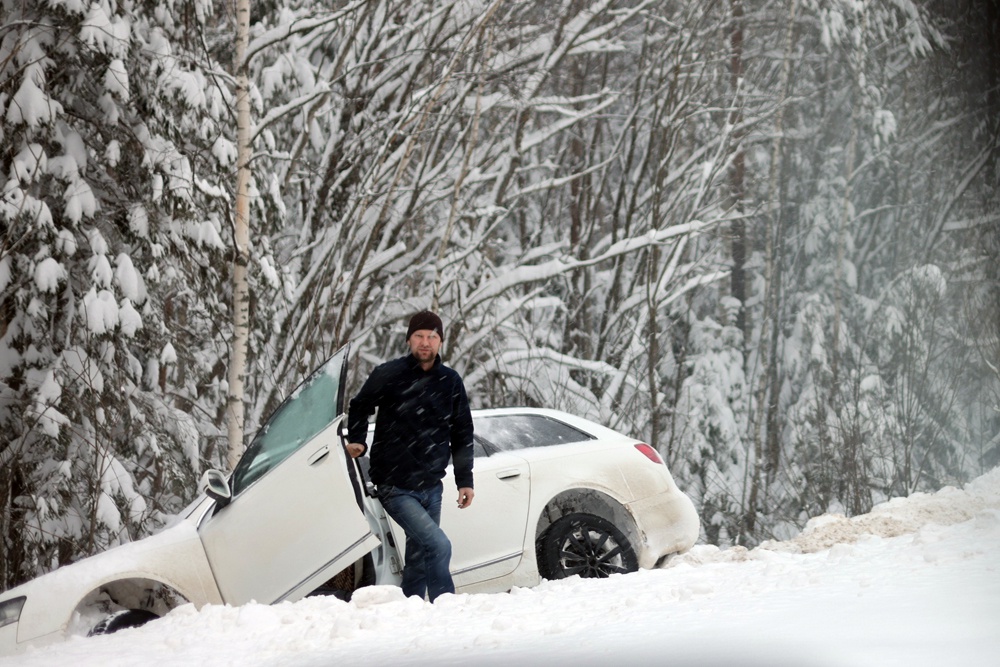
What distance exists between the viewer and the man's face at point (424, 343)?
5.54 meters

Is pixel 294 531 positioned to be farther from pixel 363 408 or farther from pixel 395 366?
pixel 395 366

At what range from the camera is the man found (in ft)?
17.9

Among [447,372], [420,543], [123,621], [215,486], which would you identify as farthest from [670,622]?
[123,621]

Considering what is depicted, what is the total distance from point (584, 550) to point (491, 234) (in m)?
10.9

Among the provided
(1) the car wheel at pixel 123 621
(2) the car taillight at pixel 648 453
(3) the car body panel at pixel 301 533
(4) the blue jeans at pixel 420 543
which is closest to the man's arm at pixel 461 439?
(4) the blue jeans at pixel 420 543

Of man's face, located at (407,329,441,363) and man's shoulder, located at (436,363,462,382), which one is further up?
man's face, located at (407,329,441,363)

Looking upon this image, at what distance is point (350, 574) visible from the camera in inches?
240

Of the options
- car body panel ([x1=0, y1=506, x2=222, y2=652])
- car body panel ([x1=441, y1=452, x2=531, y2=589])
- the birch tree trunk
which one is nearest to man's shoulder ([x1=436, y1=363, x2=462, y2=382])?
car body panel ([x1=441, y1=452, x2=531, y2=589])

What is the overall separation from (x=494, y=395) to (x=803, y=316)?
9.78m

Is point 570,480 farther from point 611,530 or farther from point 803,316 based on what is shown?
point 803,316

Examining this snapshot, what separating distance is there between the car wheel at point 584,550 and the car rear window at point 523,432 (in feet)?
1.88

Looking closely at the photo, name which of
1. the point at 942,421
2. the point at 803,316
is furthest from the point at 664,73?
the point at 942,421

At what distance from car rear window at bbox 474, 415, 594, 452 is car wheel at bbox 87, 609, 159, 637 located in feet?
7.38

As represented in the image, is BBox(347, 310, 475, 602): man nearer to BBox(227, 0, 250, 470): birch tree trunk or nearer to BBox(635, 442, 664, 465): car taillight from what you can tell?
BBox(635, 442, 664, 465): car taillight
